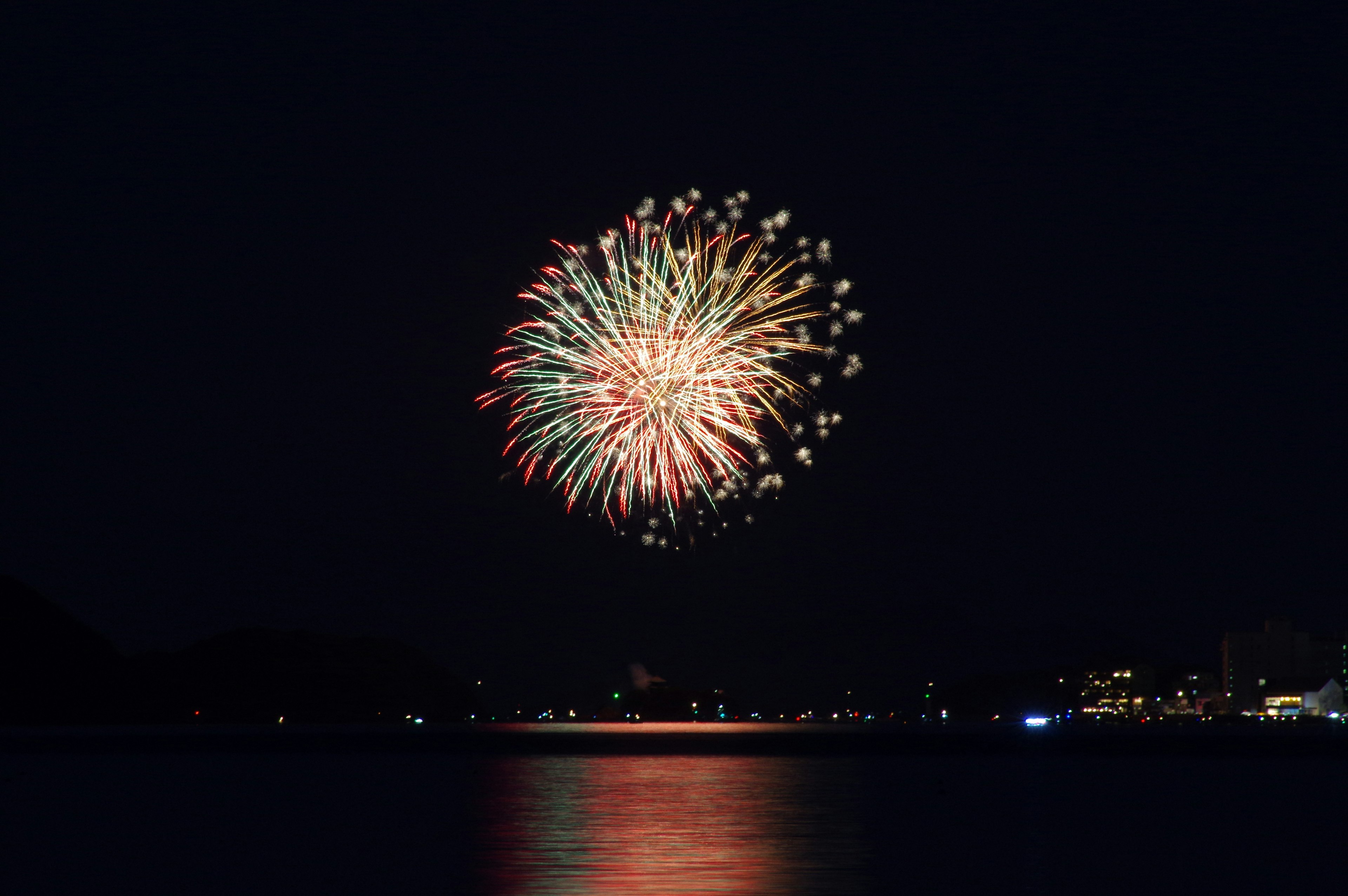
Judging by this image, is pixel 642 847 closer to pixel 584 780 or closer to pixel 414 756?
pixel 584 780

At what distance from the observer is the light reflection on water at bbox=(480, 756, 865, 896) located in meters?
33.8

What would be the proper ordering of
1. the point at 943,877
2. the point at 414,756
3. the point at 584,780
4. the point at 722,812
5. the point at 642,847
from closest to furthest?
the point at 943,877, the point at 642,847, the point at 722,812, the point at 584,780, the point at 414,756

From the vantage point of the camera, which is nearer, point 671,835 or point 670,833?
point 671,835

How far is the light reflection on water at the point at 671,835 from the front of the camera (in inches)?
1329

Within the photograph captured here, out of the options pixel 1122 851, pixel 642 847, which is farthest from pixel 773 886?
pixel 1122 851

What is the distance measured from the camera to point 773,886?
32812 millimetres

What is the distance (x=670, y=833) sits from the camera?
47250 mm

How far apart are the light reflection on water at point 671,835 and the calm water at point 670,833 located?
0.56 feet

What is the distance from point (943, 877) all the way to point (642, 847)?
32.3ft

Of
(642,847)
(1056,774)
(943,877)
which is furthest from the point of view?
(1056,774)

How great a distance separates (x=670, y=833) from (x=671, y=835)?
0.86 meters

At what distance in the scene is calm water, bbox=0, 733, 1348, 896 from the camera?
34.7 metres

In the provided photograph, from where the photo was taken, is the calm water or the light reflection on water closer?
the light reflection on water

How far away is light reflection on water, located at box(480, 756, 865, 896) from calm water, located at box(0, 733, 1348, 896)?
17cm
